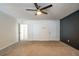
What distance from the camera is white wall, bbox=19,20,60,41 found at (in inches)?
432

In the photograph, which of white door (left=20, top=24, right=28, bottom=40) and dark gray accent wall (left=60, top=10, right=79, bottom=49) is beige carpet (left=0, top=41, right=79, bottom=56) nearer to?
dark gray accent wall (left=60, top=10, right=79, bottom=49)

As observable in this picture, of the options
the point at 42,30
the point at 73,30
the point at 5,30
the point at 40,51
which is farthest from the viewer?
the point at 42,30

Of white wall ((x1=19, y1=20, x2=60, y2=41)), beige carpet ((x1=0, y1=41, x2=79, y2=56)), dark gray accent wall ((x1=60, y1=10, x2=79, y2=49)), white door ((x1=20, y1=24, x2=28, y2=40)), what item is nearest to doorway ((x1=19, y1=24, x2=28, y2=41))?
white door ((x1=20, y1=24, x2=28, y2=40))

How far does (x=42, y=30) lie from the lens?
36.3 feet

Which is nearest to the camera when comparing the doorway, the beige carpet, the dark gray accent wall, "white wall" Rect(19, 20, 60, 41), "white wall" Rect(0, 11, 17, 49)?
the beige carpet

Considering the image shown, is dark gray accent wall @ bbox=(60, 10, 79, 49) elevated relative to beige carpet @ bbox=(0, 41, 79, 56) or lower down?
elevated

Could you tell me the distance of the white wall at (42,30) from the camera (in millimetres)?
10969

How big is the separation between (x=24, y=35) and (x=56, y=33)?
9.77 feet

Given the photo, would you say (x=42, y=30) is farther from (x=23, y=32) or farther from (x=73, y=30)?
(x=73, y=30)

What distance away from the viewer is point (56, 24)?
35.8ft

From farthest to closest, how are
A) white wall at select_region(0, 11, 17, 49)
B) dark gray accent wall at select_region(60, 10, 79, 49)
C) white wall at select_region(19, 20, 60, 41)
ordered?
white wall at select_region(19, 20, 60, 41)
white wall at select_region(0, 11, 17, 49)
dark gray accent wall at select_region(60, 10, 79, 49)

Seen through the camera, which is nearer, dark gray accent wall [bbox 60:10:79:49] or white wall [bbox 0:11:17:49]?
Result: dark gray accent wall [bbox 60:10:79:49]

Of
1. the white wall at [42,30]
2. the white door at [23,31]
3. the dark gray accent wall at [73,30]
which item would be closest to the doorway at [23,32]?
the white door at [23,31]

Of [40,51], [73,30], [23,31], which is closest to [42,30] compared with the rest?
[23,31]
